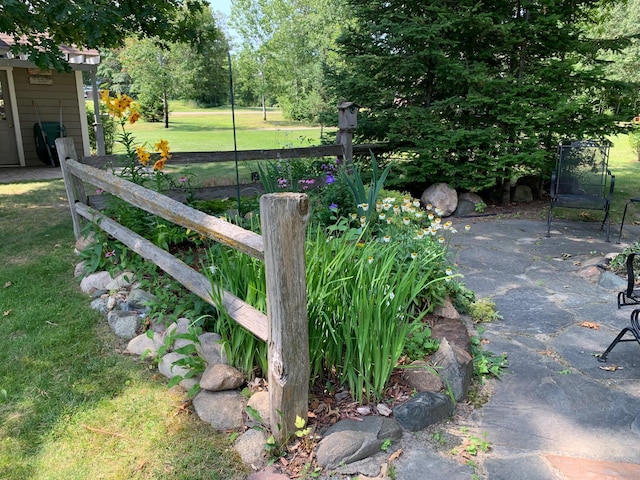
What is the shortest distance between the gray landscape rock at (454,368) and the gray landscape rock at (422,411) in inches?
4.7

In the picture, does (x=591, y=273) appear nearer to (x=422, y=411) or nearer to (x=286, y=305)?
(x=422, y=411)

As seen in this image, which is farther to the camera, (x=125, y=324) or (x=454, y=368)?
(x=125, y=324)

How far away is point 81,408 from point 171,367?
18.2 inches

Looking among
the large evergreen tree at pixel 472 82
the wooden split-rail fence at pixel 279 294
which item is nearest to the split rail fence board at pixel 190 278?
the wooden split-rail fence at pixel 279 294

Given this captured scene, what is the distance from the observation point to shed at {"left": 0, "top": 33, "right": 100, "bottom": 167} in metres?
10.5

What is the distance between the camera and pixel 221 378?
2455 millimetres

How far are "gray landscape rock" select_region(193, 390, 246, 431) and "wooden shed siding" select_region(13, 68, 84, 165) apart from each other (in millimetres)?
10443

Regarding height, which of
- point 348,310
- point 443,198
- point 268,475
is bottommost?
point 268,475

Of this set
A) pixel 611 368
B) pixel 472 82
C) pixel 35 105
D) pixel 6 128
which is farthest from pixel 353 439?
pixel 35 105

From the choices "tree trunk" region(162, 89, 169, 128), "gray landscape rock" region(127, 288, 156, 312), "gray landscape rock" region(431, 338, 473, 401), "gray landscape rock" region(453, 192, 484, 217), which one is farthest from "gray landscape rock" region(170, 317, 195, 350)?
"tree trunk" region(162, 89, 169, 128)

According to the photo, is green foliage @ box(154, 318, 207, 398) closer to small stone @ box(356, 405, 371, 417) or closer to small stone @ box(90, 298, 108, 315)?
small stone @ box(356, 405, 371, 417)

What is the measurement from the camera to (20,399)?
2.55m

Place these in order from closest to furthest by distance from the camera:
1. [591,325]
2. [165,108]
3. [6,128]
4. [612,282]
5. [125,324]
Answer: [125,324] → [591,325] → [612,282] → [6,128] → [165,108]

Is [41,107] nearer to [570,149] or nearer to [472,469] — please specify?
[570,149]
